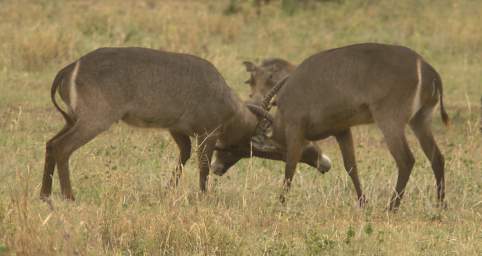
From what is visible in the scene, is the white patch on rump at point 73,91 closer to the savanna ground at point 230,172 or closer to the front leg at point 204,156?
the savanna ground at point 230,172

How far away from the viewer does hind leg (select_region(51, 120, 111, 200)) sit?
24.2ft

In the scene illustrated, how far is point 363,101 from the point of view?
7.83 m

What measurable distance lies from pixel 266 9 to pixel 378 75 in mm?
10112

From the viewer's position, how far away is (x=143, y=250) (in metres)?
6.02

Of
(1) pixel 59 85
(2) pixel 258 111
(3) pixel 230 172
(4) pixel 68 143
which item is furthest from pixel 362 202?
(1) pixel 59 85

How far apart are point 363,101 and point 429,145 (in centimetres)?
70

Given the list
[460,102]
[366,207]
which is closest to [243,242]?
[366,207]

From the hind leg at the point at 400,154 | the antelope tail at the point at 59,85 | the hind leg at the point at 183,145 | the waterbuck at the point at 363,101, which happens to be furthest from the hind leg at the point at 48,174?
the hind leg at the point at 400,154

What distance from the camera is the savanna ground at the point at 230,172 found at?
611 centimetres

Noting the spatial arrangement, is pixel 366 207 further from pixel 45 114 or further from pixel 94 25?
pixel 94 25

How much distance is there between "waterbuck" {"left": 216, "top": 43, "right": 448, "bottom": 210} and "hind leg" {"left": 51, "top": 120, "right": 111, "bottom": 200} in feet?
4.79

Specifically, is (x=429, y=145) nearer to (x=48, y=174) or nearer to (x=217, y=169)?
(x=217, y=169)

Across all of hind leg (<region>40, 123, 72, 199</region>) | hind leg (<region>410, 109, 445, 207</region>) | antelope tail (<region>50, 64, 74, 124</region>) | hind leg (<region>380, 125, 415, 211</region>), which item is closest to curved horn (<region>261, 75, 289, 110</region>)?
hind leg (<region>410, 109, 445, 207</region>)

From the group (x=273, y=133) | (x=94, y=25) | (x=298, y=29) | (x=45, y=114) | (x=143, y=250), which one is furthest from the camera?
(x=298, y=29)
